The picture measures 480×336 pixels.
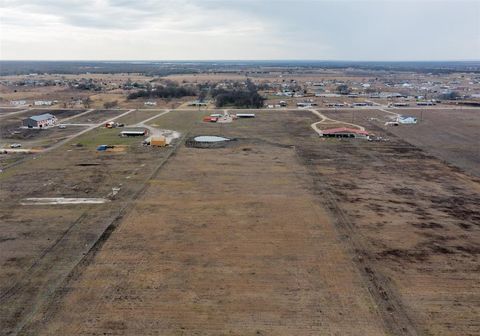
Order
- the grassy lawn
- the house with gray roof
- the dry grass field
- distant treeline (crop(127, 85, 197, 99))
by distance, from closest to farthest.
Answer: the dry grass field → the house with gray roof → the grassy lawn → distant treeline (crop(127, 85, 197, 99))

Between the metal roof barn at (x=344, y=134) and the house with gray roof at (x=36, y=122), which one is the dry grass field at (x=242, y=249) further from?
the house with gray roof at (x=36, y=122)

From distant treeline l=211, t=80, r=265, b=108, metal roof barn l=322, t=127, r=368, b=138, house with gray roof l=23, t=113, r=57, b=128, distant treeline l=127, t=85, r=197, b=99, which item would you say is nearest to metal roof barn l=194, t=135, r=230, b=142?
metal roof barn l=322, t=127, r=368, b=138

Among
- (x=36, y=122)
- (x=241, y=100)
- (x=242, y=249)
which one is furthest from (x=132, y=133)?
(x=241, y=100)

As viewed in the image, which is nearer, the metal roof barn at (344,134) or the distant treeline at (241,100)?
the metal roof barn at (344,134)

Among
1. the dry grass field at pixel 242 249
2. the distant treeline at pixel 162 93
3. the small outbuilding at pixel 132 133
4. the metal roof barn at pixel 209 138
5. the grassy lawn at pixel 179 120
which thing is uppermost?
the distant treeline at pixel 162 93

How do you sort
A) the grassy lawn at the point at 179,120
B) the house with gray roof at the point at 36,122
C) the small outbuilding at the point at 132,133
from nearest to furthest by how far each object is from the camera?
the small outbuilding at the point at 132,133 < the house with gray roof at the point at 36,122 < the grassy lawn at the point at 179,120

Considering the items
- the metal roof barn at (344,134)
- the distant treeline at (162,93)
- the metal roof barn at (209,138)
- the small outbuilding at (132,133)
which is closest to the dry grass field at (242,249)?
the metal roof barn at (209,138)

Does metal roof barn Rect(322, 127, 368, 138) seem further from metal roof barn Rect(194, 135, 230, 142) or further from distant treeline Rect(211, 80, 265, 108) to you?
distant treeline Rect(211, 80, 265, 108)

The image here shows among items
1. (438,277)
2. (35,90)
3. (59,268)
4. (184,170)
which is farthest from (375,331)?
(35,90)

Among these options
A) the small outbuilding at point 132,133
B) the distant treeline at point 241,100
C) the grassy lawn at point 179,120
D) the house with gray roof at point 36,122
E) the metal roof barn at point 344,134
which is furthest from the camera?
the distant treeline at point 241,100

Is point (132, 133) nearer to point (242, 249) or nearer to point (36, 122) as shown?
point (36, 122)
